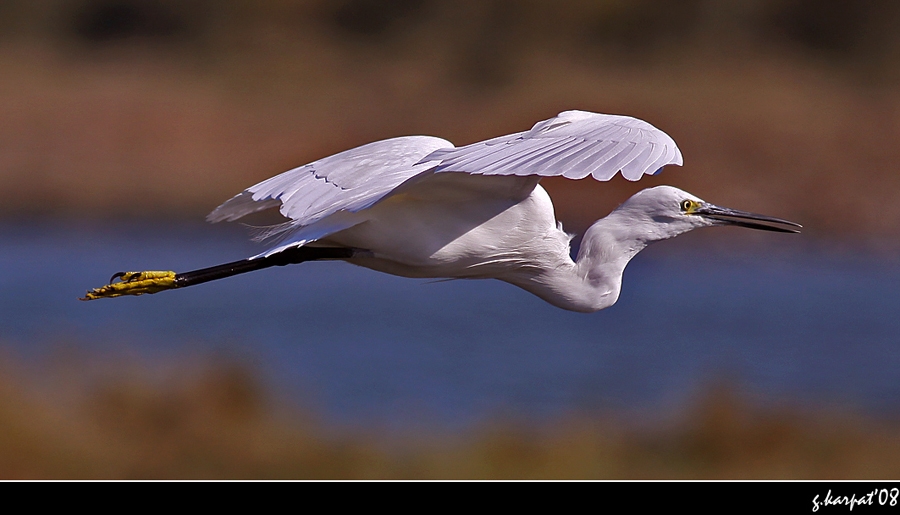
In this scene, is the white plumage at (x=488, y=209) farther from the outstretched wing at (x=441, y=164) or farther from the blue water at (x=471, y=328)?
the blue water at (x=471, y=328)

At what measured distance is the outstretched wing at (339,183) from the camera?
8.67ft

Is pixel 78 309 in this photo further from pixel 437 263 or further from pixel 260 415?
pixel 437 263

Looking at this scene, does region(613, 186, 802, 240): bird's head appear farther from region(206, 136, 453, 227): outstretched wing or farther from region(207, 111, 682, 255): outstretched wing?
region(206, 136, 453, 227): outstretched wing

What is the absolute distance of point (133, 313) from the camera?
28.5 ft

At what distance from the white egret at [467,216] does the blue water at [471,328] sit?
3.48 m

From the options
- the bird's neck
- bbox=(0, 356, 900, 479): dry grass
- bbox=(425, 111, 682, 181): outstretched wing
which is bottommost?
bbox=(0, 356, 900, 479): dry grass

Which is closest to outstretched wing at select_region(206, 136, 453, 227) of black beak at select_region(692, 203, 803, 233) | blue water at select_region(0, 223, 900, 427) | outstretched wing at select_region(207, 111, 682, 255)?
outstretched wing at select_region(207, 111, 682, 255)

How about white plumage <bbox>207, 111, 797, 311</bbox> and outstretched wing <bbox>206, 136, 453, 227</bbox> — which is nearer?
white plumage <bbox>207, 111, 797, 311</bbox>

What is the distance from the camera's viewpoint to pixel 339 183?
2812 millimetres

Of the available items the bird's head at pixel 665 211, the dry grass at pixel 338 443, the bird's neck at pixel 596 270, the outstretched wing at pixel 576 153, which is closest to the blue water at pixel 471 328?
the dry grass at pixel 338 443

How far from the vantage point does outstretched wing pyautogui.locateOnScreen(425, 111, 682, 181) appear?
87.9 inches

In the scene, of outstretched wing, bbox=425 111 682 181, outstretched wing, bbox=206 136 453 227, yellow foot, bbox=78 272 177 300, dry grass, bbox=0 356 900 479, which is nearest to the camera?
outstretched wing, bbox=425 111 682 181

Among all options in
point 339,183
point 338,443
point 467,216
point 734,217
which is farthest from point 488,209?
point 338,443

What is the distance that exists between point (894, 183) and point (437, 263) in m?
8.60
